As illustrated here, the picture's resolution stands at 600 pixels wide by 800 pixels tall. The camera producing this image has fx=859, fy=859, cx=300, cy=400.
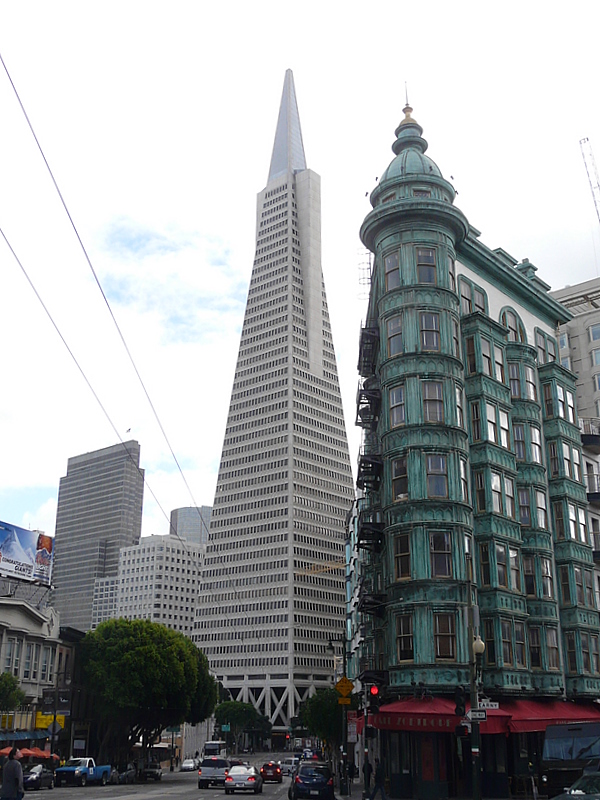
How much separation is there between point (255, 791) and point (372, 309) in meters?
28.6

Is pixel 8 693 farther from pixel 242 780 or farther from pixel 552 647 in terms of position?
pixel 552 647

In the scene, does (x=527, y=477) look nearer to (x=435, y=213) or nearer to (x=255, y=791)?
(x=435, y=213)

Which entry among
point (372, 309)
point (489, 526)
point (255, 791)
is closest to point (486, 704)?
point (489, 526)

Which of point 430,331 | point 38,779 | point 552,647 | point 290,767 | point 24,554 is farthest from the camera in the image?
point 290,767

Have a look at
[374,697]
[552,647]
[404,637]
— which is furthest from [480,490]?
[374,697]

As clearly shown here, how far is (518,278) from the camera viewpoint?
5328 cm

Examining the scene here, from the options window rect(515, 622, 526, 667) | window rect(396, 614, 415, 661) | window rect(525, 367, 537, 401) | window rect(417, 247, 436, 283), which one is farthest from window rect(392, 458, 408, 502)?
window rect(525, 367, 537, 401)

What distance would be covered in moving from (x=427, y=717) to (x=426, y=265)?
72.1 ft

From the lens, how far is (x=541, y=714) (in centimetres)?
4116

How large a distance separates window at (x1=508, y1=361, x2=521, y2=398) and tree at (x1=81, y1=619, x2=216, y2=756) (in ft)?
116

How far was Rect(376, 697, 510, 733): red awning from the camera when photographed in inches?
1400

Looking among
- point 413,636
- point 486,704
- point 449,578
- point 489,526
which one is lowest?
point 486,704

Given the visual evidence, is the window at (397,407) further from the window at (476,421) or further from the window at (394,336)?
the window at (476,421)

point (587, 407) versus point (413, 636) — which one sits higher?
point (587, 407)
